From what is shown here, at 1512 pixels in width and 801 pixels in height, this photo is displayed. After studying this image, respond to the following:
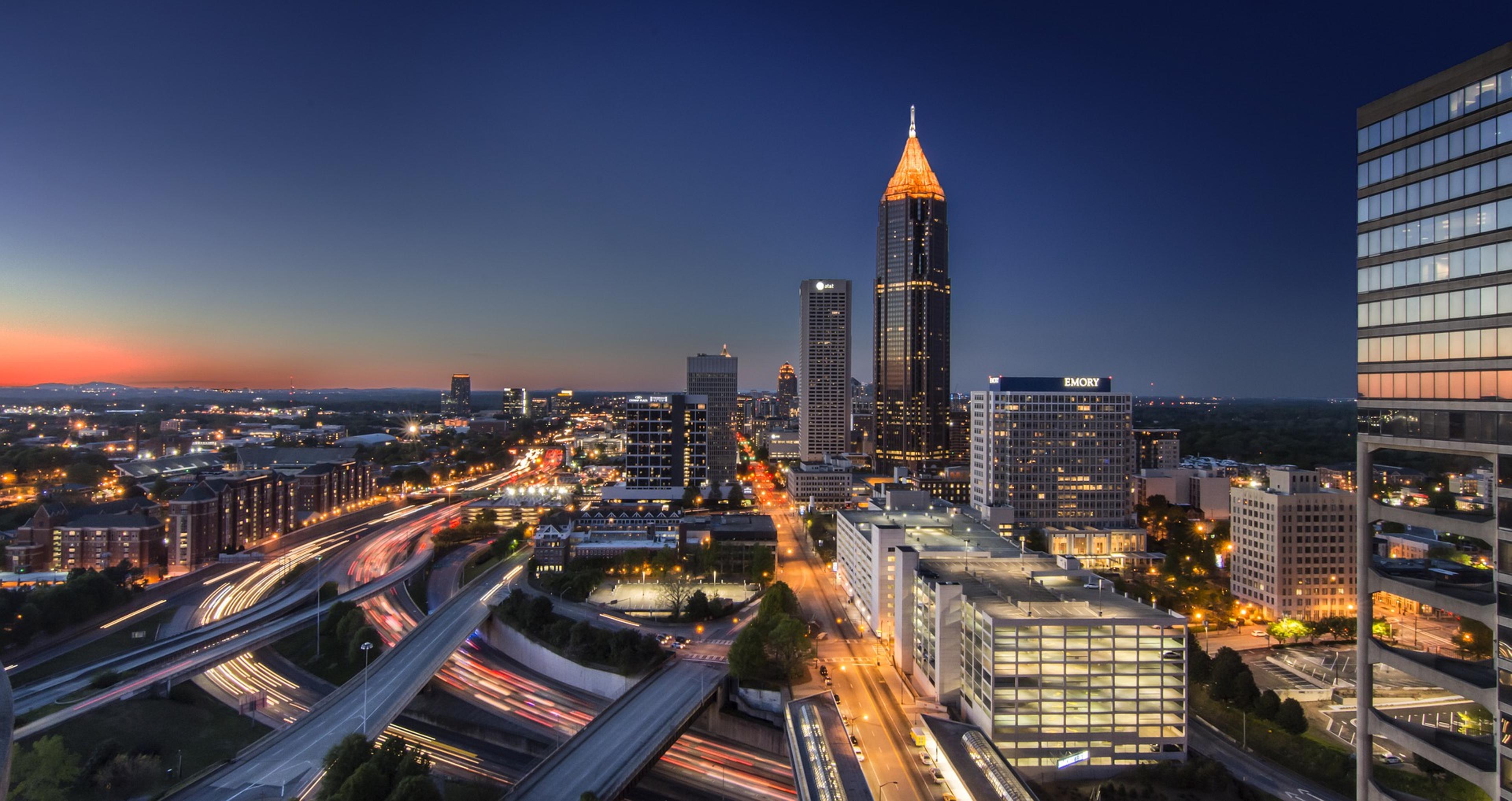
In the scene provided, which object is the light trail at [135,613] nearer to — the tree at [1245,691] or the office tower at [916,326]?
the tree at [1245,691]

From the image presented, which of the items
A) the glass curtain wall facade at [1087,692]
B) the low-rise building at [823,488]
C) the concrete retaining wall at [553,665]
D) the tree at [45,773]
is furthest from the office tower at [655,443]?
the glass curtain wall facade at [1087,692]

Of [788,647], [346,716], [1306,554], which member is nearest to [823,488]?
[1306,554]

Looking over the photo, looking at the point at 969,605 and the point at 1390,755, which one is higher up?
the point at 969,605

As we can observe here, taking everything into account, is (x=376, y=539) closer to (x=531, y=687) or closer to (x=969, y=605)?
(x=531, y=687)

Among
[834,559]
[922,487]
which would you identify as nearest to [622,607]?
[834,559]

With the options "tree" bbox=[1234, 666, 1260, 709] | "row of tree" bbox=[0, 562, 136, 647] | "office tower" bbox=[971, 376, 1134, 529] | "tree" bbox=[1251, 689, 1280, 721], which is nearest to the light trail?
"row of tree" bbox=[0, 562, 136, 647]

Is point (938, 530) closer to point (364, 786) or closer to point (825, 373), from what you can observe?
point (364, 786)
